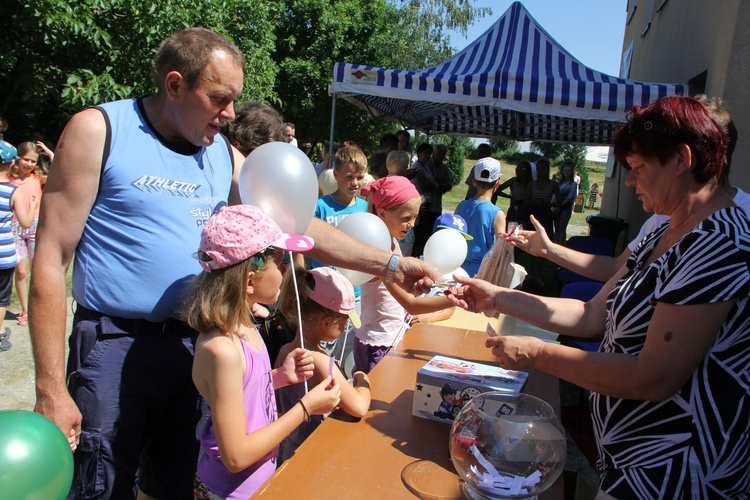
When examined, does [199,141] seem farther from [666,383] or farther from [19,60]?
[19,60]

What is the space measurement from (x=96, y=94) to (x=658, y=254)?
320 inches

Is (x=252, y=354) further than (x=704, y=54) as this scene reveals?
No

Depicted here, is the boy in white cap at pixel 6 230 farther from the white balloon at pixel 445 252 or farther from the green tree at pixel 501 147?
the green tree at pixel 501 147

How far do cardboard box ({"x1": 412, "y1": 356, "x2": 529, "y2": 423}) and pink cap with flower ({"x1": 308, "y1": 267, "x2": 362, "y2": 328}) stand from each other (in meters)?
0.42

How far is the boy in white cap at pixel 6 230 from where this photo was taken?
192 inches

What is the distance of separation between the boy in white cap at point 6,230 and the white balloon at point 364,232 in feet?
12.2

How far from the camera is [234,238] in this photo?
1.65m

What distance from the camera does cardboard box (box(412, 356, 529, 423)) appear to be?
72.7 inches

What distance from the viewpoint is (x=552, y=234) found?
9.78 m

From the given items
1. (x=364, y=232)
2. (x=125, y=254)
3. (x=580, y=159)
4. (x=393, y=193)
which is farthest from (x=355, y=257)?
(x=580, y=159)

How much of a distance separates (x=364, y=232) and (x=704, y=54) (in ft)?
15.4

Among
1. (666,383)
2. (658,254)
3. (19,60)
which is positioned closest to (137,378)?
(666,383)

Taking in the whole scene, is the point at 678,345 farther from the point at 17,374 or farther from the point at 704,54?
the point at 704,54

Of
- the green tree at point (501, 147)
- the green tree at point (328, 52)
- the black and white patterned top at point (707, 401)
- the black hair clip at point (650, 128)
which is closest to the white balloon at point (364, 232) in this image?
the black hair clip at point (650, 128)
